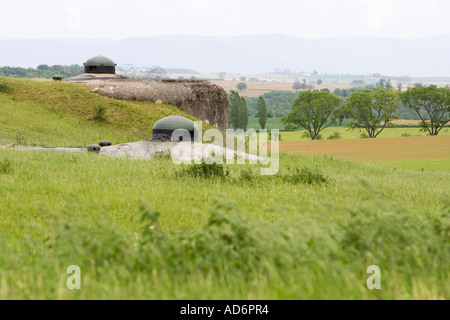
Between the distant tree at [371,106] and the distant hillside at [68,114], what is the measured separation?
6721 cm

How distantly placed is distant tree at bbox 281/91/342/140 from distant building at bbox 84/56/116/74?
59.5m

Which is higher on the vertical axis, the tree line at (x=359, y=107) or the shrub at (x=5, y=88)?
the shrub at (x=5, y=88)

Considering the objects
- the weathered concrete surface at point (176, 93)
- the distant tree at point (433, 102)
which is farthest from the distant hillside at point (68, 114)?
the distant tree at point (433, 102)

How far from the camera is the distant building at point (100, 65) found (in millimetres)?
56094

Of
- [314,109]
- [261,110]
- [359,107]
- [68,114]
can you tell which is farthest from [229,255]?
[261,110]

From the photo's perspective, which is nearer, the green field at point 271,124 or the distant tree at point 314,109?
the distant tree at point 314,109

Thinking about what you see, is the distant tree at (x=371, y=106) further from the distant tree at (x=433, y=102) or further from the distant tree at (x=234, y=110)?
the distant tree at (x=234, y=110)

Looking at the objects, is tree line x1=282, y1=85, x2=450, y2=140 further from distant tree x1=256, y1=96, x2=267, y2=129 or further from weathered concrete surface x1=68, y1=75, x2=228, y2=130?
weathered concrete surface x1=68, y1=75, x2=228, y2=130

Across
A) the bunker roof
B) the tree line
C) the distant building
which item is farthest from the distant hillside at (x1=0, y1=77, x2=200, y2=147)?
the tree line

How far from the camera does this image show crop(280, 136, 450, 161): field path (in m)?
59.3

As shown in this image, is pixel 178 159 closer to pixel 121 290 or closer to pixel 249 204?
pixel 249 204

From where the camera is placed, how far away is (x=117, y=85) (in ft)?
161

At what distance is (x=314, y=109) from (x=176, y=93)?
6504 centimetres
